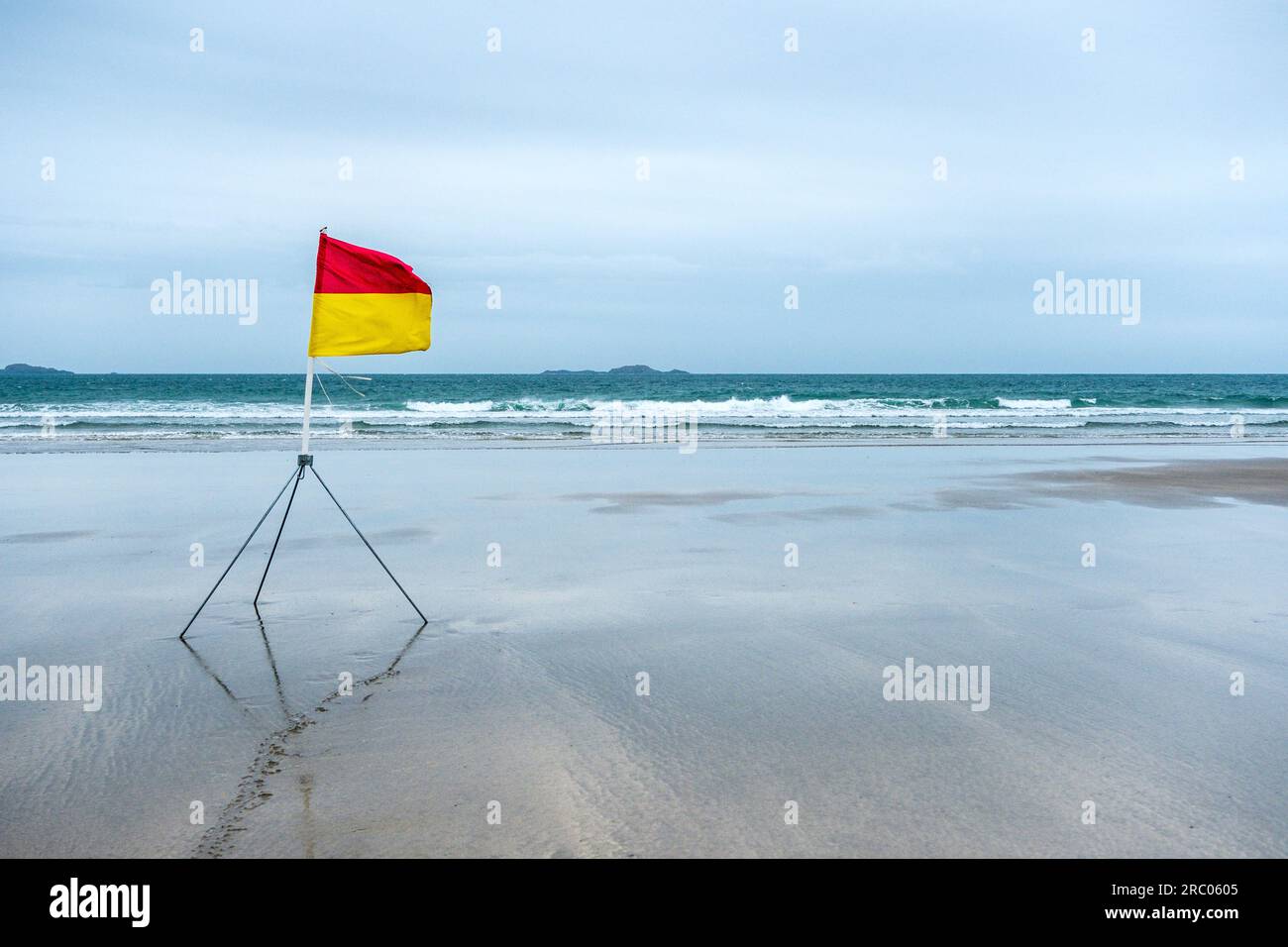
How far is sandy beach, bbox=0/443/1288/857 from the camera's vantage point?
3.62 meters

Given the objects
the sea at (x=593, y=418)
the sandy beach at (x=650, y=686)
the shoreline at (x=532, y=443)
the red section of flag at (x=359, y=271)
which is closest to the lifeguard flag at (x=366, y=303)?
the red section of flag at (x=359, y=271)

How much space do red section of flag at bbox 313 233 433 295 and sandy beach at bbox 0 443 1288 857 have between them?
89.7 inches

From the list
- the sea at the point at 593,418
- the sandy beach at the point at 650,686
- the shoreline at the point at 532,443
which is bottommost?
the sandy beach at the point at 650,686

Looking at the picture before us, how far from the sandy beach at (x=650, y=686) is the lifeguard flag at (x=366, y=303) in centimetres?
192

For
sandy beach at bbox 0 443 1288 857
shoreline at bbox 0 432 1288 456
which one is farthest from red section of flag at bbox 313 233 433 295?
shoreline at bbox 0 432 1288 456

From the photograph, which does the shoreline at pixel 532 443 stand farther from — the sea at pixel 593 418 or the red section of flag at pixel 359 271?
the red section of flag at pixel 359 271

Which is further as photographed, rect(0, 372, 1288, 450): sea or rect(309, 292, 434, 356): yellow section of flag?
rect(0, 372, 1288, 450): sea

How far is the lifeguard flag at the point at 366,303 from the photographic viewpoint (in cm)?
625

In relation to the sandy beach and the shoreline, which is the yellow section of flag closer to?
the sandy beach

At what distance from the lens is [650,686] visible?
5.29 meters

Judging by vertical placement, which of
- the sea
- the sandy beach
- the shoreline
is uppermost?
the sea

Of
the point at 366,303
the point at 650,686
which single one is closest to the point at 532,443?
the point at 366,303

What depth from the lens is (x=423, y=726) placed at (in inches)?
184

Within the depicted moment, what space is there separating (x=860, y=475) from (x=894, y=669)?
11367mm
